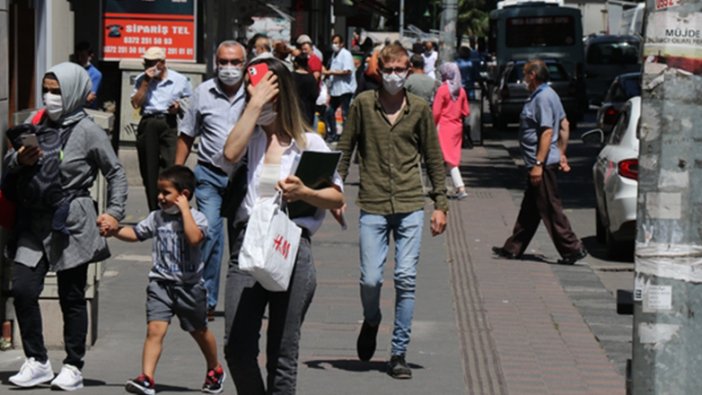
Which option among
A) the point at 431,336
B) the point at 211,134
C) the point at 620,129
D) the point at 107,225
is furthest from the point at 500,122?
the point at 107,225

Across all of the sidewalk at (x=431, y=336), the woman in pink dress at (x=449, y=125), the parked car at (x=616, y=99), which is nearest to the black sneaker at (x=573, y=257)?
the sidewalk at (x=431, y=336)

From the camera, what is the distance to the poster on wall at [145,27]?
18156mm

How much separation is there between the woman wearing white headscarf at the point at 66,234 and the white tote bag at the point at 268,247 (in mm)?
1995

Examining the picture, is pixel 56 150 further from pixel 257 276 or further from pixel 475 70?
pixel 475 70

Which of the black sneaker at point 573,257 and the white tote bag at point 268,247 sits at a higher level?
the white tote bag at point 268,247

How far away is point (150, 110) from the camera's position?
45.6 ft

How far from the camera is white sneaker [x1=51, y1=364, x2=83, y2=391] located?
782 centimetres

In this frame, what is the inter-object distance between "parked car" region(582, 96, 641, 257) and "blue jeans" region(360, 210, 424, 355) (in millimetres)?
5005

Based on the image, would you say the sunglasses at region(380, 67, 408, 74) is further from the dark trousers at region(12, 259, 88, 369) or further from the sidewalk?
the dark trousers at region(12, 259, 88, 369)

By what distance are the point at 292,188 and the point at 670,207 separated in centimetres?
160

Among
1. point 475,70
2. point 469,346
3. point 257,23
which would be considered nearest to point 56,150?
point 469,346

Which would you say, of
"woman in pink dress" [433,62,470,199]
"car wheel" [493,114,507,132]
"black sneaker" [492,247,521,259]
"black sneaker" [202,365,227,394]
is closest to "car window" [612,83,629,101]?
"woman in pink dress" [433,62,470,199]

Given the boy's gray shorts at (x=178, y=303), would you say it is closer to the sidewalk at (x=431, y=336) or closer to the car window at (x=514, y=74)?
the sidewalk at (x=431, y=336)

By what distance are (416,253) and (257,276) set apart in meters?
2.78
